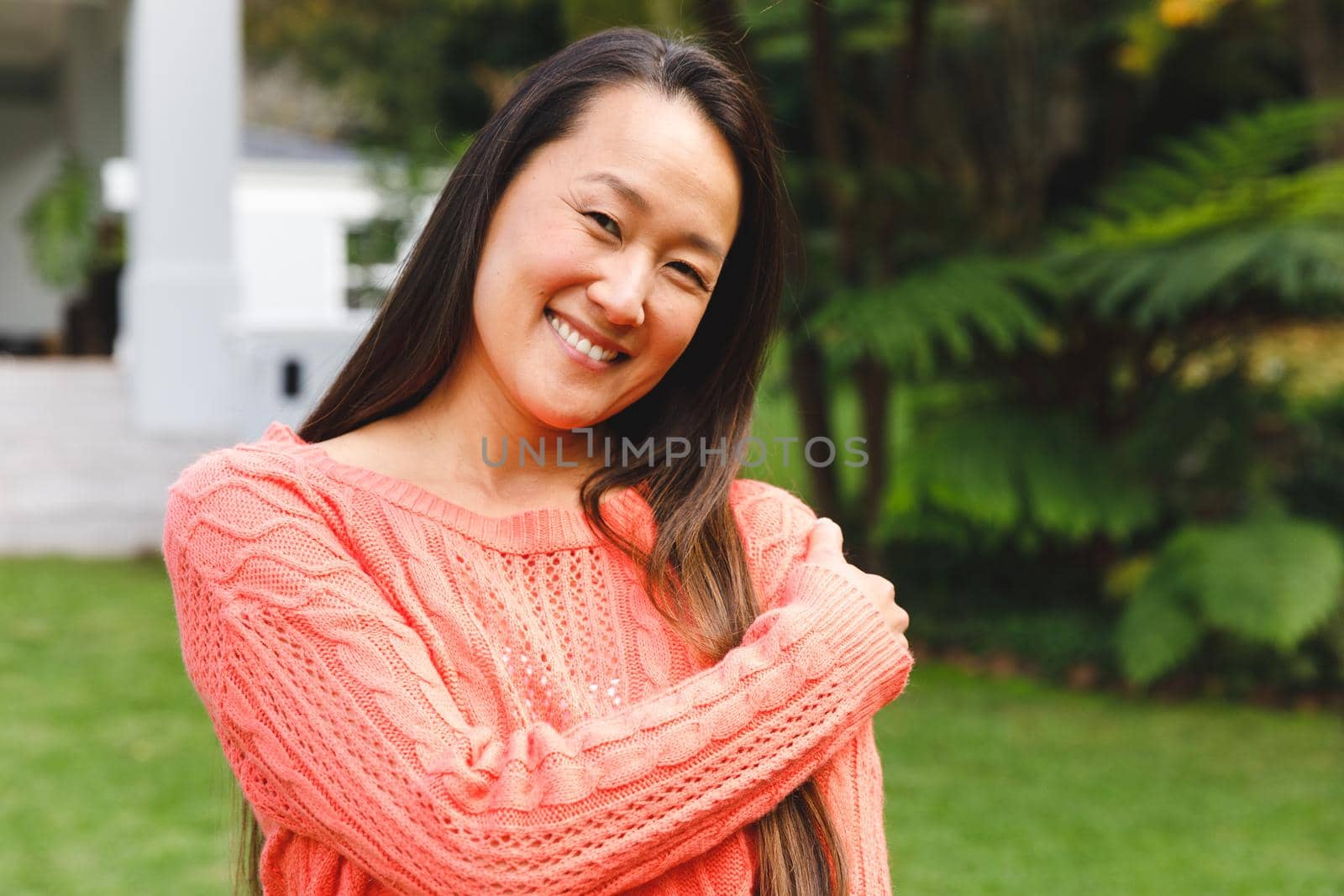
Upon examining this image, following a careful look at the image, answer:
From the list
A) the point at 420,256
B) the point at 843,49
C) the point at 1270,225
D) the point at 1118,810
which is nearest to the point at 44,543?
the point at 843,49

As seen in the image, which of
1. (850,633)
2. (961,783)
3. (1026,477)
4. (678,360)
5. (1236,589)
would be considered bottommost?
(961,783)

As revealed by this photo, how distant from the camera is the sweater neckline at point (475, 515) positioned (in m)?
1.54

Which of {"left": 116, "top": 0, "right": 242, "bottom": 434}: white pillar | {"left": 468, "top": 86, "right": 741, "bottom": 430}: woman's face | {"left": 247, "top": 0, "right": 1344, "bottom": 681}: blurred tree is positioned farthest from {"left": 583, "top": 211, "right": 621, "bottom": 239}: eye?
{"left": 116, "top": 0, "right": 242, "bottom": 434}: white pillar

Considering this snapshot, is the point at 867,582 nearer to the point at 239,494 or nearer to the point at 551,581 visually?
the point at 551,581

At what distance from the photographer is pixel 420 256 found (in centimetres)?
162

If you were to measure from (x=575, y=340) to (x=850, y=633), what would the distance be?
420 mm

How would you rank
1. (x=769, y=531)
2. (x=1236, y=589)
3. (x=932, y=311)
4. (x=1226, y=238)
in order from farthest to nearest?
(x=1226, y=238)
(x=932, y=311)
(x=1236, y=589)
(x=769, y=531)

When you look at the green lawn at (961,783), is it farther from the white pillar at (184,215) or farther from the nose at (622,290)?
the nose at (622,290)

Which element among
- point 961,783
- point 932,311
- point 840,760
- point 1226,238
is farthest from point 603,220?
point 1226,238

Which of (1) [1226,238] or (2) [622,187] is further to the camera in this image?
(1) [1226,238]

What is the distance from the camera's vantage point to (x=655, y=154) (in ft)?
4.83

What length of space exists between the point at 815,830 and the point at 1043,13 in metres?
7.39

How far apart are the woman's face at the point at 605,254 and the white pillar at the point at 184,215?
25.4 feet

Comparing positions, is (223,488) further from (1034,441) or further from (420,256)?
(1034,441)
